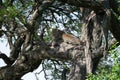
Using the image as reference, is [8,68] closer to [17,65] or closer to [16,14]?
[17,65]

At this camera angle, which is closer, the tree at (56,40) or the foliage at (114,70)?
the foliage at (114,70)

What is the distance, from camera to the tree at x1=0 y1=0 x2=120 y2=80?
8555 millimetres

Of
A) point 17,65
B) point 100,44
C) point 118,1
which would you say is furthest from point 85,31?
point 17,65

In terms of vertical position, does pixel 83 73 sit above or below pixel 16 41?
below

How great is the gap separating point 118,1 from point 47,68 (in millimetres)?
3840

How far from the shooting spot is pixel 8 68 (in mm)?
10656

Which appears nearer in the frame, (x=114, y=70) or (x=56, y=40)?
(x=114, y=70)

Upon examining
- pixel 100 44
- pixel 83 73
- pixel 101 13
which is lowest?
pixel 83 73

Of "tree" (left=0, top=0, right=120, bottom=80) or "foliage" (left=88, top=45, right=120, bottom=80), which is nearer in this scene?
"foliage" (left=88, top=45, right=120, bottom=80)

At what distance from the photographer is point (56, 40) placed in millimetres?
9695

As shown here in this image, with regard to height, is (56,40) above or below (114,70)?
above

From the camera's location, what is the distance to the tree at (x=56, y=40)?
8.55 m

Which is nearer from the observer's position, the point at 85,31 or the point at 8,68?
the point at 85,31

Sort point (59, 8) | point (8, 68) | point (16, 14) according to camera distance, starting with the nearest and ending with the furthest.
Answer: point (16, 14) → point (8, 68) → point (59, 8)
